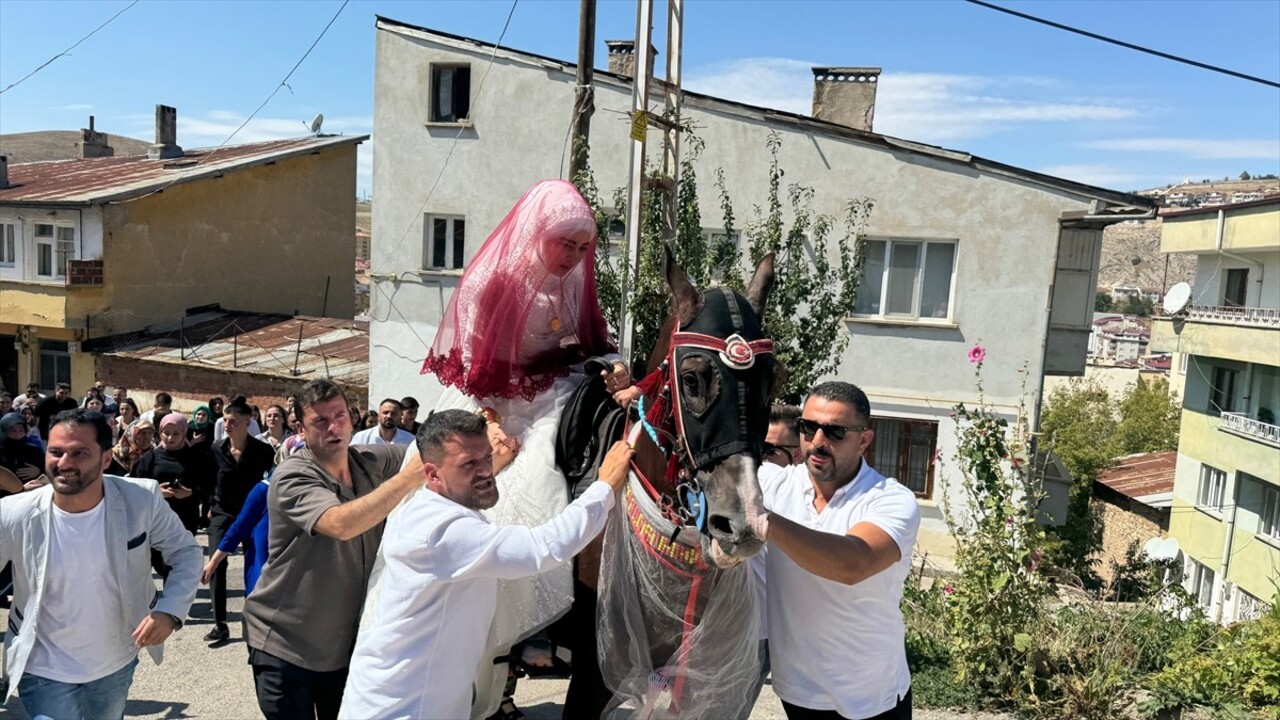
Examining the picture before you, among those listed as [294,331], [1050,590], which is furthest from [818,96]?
[1050,590]

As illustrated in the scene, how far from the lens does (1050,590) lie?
5680mm

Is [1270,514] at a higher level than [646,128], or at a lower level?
lower

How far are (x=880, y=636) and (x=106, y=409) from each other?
1168 cm

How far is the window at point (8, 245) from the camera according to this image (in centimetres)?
2100

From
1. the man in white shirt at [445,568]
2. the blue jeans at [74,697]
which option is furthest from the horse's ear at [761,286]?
the blue jeans at [74,697]

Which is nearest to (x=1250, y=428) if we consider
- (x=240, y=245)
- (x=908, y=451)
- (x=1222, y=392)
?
(x=1222, y=392)

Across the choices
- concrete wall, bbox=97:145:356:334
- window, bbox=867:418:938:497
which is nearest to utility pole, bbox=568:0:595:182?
window, bbox=867:418:938:497

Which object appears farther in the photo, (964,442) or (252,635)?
(964,442)

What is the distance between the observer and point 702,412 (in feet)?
9.18

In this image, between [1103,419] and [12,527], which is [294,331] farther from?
[1103,419]

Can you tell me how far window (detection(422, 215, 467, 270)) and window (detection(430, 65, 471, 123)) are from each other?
1.81 metres

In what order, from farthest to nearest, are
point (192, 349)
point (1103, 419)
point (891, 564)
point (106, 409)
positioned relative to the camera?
point (1103, 419), point (192, 349), point (106, 409), point (891, 564)

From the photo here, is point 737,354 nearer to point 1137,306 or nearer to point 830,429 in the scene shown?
point 830,429

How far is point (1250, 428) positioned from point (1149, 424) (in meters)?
26.6
